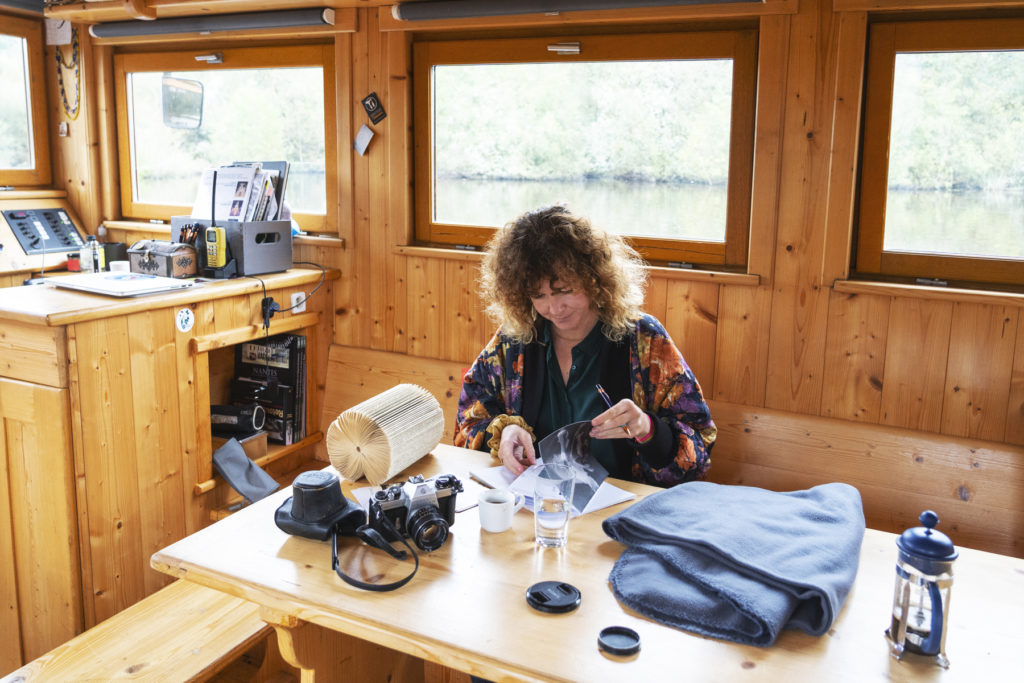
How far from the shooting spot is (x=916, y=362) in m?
2.35

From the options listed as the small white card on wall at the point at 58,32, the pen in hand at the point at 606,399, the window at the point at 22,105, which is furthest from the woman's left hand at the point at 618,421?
the small white card on wall at the point at 58,32

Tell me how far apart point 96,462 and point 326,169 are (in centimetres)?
146

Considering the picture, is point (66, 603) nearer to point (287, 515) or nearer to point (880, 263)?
point (287, 515)

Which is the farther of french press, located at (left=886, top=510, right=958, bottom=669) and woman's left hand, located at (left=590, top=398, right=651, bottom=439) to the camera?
woman's left hand, located at (left=590, top=398, right=651, bottom=439)

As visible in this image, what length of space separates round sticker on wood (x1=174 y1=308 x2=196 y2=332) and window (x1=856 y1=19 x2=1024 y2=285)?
213 centimetres

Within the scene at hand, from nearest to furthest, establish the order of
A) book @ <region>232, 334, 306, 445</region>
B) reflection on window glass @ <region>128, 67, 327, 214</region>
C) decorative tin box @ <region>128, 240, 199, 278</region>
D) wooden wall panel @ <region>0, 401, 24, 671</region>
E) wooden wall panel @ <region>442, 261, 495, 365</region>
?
wooden wall panel @ <region>0, 401, 24, 671</region> → decorative tin box @ <region>128, 240, 199, 278</region> → wooden wall panel @ <region>442, 261, 495, 365</region> → book @ <region>232, 334, 306, 445</region> → reflection on window glass @ <region>128, 67, 327, 214</region>

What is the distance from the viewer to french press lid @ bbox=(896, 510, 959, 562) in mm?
1074

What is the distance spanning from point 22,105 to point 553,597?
355cm

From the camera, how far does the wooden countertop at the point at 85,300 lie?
7.33 feet

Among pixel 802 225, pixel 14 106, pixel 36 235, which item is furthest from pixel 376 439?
pixel 14 106

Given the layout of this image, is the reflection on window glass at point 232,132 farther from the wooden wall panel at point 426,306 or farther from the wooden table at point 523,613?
the wooden table at point 523,613

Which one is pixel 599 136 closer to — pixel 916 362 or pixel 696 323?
pixel 696 323

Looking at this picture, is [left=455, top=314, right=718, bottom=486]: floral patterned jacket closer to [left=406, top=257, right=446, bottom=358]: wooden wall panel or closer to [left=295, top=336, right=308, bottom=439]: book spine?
[left=406, top=257, right=446, bottom=358]: wooden wall panel

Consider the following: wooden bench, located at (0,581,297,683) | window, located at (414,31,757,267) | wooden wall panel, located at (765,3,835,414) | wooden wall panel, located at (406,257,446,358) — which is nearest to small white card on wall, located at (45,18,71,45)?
window, located at (414,31,757,267)
